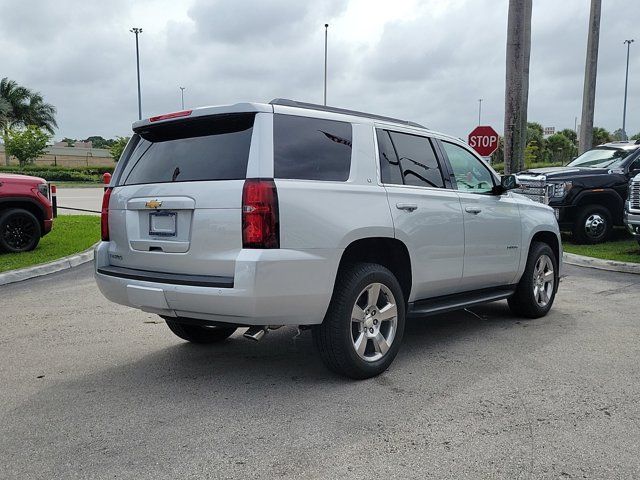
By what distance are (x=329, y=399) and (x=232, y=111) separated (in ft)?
6.61

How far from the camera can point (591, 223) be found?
12.3 meters

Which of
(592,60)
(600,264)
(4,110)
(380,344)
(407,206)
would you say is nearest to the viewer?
(380,344)

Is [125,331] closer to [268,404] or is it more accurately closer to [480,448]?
[268,404]

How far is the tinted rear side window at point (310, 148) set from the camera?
4.02 m

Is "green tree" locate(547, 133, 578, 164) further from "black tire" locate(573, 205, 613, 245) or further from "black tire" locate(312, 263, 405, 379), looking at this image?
"black tire" locate(312, 263, 405, 379)

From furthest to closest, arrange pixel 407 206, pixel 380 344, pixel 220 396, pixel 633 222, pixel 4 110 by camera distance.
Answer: pixel 4 110
pixel 633 222
pixel 407 206
pixel 380 344
pixel 220 396

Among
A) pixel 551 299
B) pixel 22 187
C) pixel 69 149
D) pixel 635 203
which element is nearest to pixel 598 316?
pixel 551 299

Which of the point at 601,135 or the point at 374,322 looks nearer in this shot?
the point at 374,322

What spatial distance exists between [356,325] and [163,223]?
1.53 meters

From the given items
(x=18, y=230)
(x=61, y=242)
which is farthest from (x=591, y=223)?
(x=18, y=230)

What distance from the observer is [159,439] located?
11.3 feet

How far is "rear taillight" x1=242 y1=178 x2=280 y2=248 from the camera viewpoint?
3.79m

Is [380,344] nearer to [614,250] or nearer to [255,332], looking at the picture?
[255,332]

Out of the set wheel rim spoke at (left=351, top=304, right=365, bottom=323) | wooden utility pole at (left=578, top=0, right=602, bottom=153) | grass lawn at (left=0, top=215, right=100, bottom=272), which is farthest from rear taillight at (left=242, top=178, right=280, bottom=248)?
wooden utility pole at (left=578, top=0, right=602, bottom=153)
